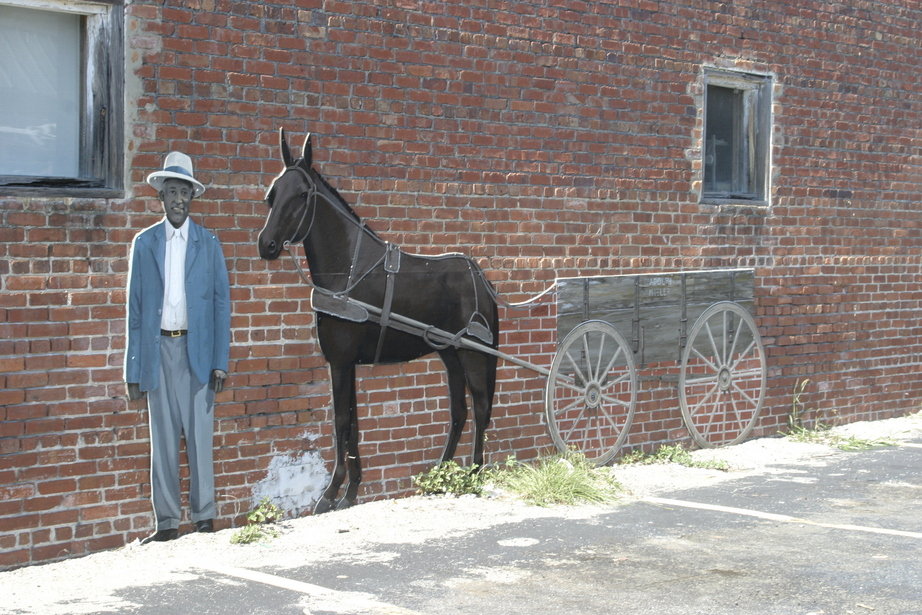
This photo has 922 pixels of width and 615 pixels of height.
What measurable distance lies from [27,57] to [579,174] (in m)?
4.47

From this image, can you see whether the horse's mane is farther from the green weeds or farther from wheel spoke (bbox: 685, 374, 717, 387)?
wheel spoke (bbox: 685, 374, 717, 387)

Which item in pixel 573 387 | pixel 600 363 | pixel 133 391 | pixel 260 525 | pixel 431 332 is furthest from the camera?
pixel 600 363

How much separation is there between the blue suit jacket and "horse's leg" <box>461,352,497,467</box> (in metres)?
2.10

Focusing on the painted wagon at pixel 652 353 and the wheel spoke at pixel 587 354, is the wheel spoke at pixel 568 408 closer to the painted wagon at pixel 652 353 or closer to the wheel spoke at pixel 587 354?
the painted wagon at pixel 652 353

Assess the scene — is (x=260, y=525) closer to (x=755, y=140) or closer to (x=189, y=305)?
(x=189, y=305)

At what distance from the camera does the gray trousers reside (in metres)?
6.94

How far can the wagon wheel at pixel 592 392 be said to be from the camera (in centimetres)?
928

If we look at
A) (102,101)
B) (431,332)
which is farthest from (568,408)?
(102,101)

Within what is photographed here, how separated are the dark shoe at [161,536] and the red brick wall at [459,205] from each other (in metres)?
0.07

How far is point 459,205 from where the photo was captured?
8586 mm

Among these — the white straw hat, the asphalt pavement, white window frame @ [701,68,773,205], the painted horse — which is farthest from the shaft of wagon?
white window frame @ [701,68,773,205]

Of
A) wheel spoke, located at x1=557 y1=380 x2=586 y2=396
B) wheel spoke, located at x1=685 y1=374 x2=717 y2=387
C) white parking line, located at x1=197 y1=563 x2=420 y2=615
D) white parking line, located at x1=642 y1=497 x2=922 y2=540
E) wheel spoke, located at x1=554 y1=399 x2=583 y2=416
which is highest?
wheel spoke, located at x1=557 y1=380 x2=586 y2=396

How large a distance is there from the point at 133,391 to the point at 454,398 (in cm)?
258

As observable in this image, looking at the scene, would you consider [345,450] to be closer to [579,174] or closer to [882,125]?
[579,174]
